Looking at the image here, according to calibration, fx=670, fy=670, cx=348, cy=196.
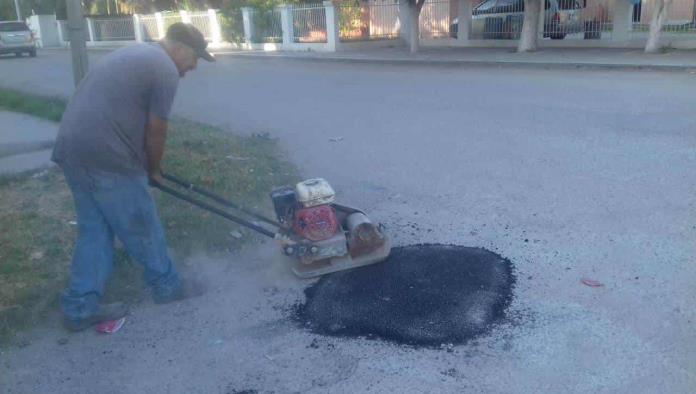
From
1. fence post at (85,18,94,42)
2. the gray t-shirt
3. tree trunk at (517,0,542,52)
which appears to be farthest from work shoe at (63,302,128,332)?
fence post at (85,18,94,42)

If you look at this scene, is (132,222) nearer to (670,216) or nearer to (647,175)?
(670,216)

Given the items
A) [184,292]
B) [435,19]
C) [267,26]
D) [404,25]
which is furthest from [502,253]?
[267,26]

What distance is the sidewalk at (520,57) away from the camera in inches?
693

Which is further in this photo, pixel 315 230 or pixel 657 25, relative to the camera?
pixel 657 25

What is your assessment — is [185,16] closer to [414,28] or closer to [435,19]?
[435,19]

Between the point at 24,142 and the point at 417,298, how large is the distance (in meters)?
7.14

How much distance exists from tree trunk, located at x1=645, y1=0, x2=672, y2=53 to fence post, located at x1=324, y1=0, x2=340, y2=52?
40.3 feet

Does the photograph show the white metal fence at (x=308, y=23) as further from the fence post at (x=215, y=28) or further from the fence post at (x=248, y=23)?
the fence post at (x=215, y=28)

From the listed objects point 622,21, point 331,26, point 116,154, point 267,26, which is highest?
point 267,26

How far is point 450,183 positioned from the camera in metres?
7.02

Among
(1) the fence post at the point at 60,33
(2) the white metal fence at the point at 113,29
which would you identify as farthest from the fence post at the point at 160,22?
(1) the fence post at the point at 60,33

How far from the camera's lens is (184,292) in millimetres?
4660

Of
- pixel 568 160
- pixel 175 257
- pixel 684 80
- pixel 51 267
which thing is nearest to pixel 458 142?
pixel 568 160

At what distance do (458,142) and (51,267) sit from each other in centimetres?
542
